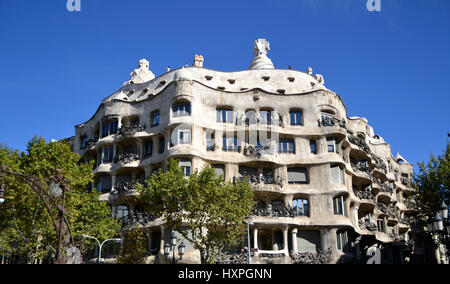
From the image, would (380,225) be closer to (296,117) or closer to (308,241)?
(308,241)

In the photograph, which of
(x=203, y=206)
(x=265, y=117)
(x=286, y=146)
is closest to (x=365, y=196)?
(x=286, y=146)

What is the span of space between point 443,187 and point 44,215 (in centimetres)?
3024

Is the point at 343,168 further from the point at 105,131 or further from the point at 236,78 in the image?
the point at 105,131

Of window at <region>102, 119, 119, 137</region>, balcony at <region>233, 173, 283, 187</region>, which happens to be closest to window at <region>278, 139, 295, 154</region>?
balcony at <region>233, 173, 283, 187</region>

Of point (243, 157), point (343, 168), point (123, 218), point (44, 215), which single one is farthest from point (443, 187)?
point (44, 215)

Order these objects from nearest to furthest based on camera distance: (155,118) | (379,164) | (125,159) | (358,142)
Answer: (125,159)
(155,118)
(358,142)
(379,164)

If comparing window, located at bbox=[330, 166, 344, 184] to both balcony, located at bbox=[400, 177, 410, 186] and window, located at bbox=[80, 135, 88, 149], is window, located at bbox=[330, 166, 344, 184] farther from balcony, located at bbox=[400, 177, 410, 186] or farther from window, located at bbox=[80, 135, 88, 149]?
balcony, located at bbox=[400, 177, 410, 186]

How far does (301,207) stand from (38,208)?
71.2 feet

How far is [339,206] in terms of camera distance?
136 feet

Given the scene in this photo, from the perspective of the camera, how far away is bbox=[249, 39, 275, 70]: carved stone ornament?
5289 centimetres

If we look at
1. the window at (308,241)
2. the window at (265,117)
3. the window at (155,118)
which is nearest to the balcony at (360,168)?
the window at (308,241)

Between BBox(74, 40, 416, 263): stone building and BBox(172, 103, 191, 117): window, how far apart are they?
9 cm

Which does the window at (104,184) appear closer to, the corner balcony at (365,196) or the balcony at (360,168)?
the corner balcony at (365,196)

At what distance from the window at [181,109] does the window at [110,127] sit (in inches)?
276
